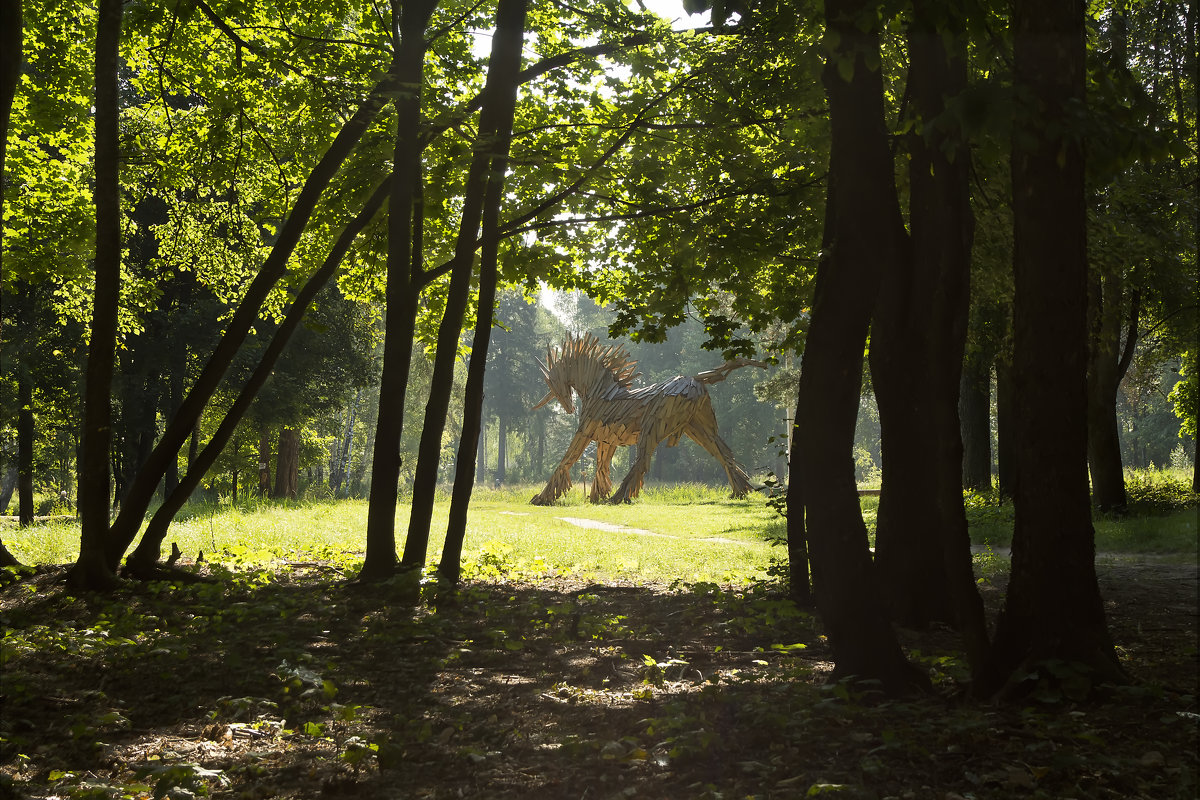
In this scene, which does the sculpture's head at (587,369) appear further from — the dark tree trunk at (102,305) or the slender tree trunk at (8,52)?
the slender tree trunk at (8,52)

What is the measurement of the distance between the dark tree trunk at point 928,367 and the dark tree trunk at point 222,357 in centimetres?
456

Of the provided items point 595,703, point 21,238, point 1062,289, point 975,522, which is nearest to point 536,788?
point 595,703

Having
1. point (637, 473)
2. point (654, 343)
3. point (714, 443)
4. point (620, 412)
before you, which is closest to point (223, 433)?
point (654, 343)

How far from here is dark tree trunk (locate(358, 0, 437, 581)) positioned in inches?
356

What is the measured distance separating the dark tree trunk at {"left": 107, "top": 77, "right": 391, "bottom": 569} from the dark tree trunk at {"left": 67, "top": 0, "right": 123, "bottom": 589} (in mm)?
346

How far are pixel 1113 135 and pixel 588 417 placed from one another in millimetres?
23745

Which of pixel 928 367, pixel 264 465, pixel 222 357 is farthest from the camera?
pixel 264 465

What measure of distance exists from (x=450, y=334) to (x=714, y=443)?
18.7m

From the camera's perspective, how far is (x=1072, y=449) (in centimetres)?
420

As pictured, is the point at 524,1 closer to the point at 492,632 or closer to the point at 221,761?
the point at 492,632

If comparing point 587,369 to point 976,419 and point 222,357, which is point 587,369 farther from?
point 222,357

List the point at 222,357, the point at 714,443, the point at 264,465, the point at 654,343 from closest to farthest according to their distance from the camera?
the point at 222,357
the point at 654,343
the point at 264,465
the point at 714,443

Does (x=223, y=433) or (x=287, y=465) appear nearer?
(x=223, y=433)

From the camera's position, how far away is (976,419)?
18156 mm
